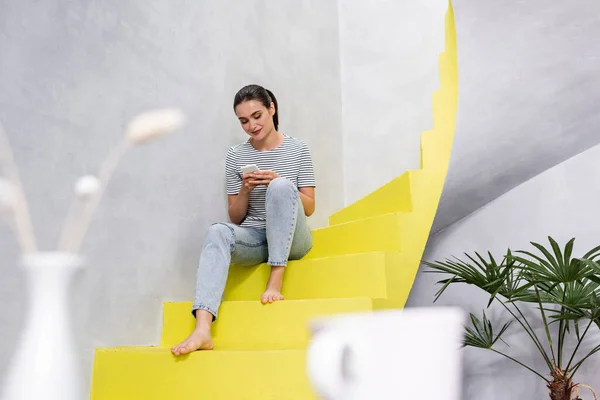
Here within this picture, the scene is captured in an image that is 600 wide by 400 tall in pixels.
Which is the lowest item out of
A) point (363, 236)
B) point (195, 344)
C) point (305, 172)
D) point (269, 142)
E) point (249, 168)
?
point (195, 344)

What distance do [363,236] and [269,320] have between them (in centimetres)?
67

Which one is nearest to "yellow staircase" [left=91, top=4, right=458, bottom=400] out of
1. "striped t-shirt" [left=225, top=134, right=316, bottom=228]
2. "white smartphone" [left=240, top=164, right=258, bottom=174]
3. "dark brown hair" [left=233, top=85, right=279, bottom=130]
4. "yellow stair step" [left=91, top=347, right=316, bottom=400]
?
"yellow stair step" [left=91, top=347, right=316, bottom=400]

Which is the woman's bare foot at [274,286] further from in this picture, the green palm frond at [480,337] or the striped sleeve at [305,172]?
the green palm frond at [480,337]

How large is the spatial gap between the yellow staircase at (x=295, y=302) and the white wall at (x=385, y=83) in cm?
58

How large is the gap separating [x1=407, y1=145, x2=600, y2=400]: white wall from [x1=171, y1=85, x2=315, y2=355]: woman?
994 mm

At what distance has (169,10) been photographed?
2.15 m

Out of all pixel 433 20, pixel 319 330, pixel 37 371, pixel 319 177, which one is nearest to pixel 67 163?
pixel 37 371

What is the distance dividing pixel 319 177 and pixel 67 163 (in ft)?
5.36

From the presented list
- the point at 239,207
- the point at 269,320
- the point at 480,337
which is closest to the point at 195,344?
the point at 269,320

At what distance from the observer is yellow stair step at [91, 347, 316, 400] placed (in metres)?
1.19

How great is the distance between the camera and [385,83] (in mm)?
3174

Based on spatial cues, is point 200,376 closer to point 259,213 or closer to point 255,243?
point 255,243

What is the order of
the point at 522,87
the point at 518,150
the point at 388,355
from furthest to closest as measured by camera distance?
the point at 518,150 → the point at 522,87 → the point at 388,355

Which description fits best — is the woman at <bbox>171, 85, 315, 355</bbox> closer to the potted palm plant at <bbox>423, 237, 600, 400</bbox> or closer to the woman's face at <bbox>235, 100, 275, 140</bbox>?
the woman's face at <bbox>235, 100, 275, 140</bbox>
